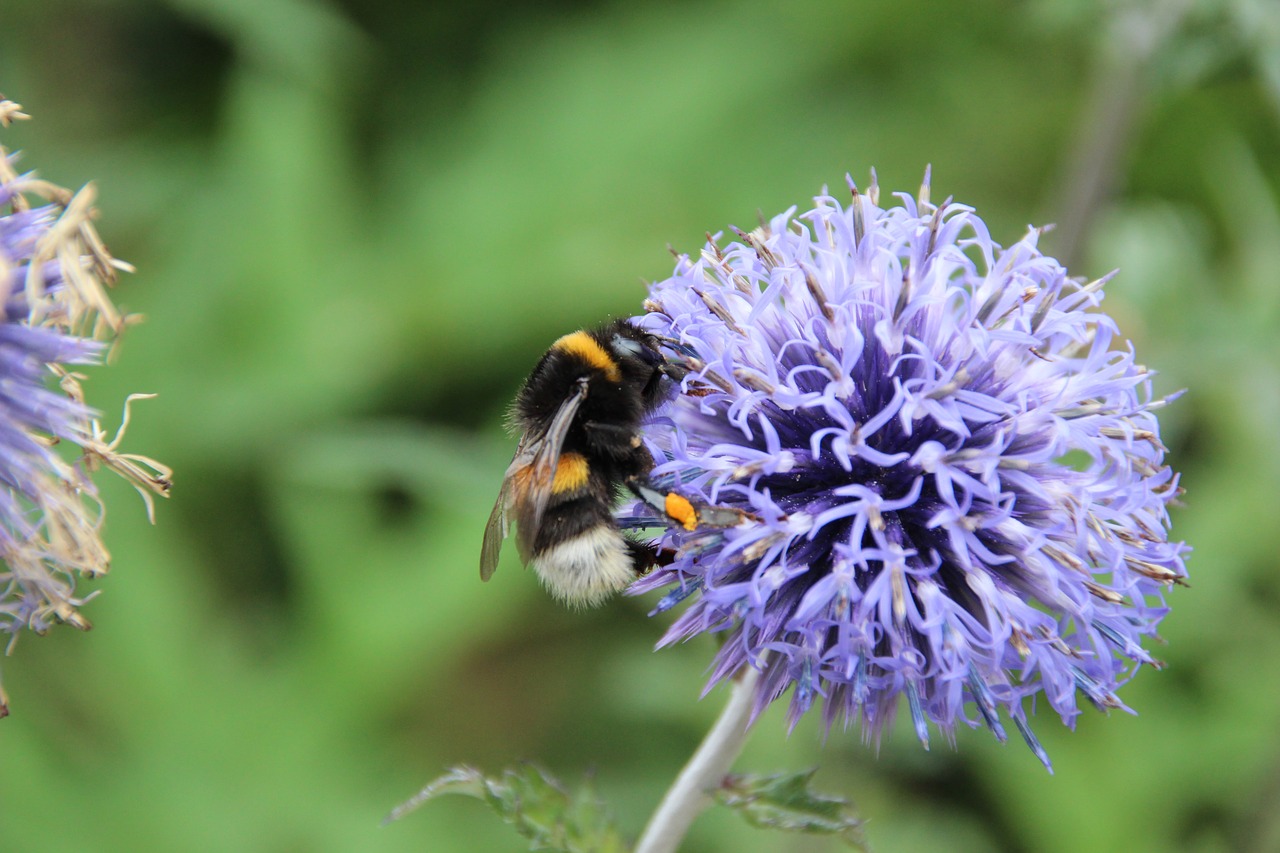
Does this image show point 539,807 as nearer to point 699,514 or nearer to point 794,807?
point 794,807

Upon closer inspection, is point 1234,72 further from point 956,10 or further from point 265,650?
point 265,650

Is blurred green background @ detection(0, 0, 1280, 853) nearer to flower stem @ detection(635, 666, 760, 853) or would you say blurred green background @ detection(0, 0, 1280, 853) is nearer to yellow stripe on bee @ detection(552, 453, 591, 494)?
yellow stripe on bee @ detection(552, 453, 591, 494)

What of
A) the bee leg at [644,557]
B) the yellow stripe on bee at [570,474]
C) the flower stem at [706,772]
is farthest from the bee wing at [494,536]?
the flower stem at [706,772]

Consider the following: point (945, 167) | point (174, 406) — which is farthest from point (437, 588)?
point (945, 167)

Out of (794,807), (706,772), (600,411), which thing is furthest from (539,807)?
(600,411)

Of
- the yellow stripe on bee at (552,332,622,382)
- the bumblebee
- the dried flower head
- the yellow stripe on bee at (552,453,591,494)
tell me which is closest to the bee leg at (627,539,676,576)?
the bumblebee

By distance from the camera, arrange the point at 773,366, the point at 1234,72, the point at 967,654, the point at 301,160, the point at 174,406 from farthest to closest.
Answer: the point at 301,160 → the point at 174,406 → the point at 1234,72 → the point at 773,366 → the point at 967,654

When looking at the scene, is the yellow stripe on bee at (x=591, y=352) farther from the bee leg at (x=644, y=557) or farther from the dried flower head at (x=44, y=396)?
the dried flower head at (x=44, y=396)
